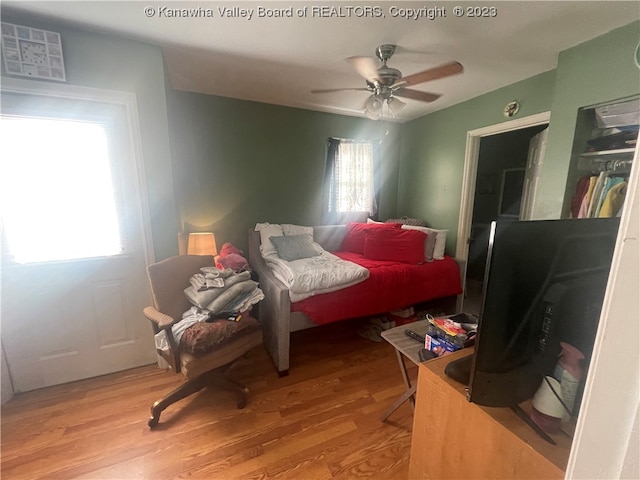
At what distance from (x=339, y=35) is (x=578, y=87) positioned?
163 centimetres

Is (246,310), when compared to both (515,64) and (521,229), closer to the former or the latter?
(521,229)

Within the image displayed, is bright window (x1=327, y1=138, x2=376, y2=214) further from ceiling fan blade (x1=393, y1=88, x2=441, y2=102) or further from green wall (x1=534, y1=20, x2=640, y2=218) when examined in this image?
green wall (x1=534, y1=20, x2=640, y2=218)

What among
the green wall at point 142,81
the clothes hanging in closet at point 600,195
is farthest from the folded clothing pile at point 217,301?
the clothes hanging in closet at point 600,195

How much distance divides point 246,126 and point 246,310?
2.21m

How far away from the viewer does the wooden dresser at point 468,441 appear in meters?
0.67

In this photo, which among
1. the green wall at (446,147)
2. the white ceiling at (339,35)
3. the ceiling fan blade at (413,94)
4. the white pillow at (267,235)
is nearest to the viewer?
the white ceiling at (339,35)

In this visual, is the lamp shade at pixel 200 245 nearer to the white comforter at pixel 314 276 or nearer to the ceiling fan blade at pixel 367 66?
the white comforter at pixel 314 276

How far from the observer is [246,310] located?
5.97 ft

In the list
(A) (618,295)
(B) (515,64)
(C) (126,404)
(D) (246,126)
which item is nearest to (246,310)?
(C) (126,404)

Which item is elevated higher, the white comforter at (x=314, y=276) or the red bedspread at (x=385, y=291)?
the white comforter at (x=314, y=276)

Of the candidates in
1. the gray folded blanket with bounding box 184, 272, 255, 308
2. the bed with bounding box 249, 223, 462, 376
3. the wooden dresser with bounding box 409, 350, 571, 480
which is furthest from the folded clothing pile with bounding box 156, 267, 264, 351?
the wooden dresser with bounding box 409, 350, 571, 480

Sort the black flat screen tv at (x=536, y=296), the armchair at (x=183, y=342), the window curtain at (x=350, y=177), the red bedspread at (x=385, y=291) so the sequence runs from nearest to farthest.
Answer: the black flat screen tv at (x=536, y=296) → the armchair at (x=183, y=342) → the red bedspread at (x=385, y=291) → the window curtain at (x=350, y=177)

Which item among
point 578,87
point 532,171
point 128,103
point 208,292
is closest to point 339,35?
point 128,103

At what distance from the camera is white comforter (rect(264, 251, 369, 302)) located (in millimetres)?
2057
